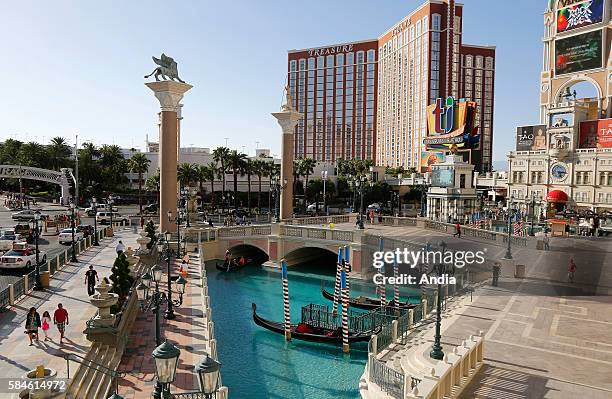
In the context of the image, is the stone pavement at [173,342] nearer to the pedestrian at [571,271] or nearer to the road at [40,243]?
the road at [40,243]

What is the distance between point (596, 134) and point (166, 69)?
60121mm

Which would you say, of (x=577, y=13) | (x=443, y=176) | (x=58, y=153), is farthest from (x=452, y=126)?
(x=58, y=153)

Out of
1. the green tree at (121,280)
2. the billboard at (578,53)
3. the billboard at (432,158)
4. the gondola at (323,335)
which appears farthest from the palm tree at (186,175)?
the billboard at (578,53)

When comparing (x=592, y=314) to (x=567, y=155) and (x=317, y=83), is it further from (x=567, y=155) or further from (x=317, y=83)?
(x=317, y=83)

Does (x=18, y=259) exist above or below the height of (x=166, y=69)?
below

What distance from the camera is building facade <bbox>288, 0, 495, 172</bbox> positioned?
113688 millimetres

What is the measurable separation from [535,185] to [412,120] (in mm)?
40776

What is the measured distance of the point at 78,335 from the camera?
18.3 metres

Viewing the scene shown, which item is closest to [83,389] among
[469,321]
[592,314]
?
[469,321]

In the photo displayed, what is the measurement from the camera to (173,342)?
63.2ft

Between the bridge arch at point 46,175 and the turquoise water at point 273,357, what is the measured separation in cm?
5060

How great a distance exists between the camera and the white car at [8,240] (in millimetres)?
38719

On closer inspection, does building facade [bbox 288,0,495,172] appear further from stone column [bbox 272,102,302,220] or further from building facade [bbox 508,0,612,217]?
stone column [bbox 272,102,302,220]

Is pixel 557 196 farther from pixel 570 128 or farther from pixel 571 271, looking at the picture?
pixel 571 271
